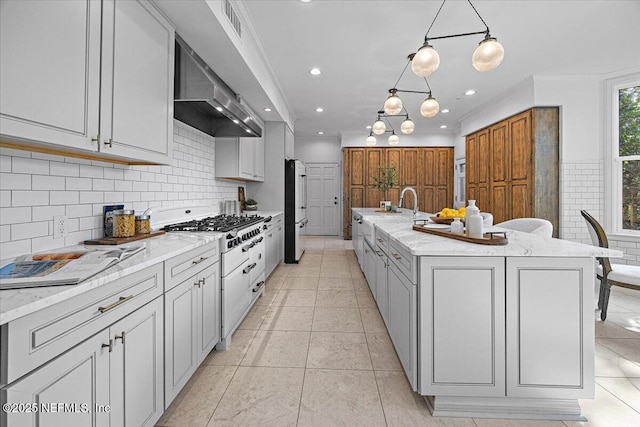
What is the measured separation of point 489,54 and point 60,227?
2.76 meters

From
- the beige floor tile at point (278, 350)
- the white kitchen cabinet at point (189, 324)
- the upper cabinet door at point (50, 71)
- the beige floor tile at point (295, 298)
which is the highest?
the upper cabinet door at point (50, 71)

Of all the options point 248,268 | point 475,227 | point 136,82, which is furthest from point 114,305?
point 475,227

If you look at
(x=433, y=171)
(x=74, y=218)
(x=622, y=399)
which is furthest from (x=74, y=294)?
(x=433, y=171)

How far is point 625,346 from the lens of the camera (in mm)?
2416

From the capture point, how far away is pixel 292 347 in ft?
7.87

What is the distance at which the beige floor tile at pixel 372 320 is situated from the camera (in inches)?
107

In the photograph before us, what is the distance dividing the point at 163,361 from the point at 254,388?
0.63 m

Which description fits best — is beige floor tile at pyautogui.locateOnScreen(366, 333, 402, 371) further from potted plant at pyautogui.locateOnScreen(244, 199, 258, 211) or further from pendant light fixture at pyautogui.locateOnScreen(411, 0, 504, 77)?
potted plant at pyautogui.locateOnScreen(244, 199, 258, 211)

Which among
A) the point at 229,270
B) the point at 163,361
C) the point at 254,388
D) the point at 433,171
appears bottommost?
the point at 254,388

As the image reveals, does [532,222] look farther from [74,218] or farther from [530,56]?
[74,218]

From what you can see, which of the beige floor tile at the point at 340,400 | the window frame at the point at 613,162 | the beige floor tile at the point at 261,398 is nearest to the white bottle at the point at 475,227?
the beige floor tile at the point at 340,400

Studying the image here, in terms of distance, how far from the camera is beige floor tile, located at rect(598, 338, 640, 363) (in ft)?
7.43

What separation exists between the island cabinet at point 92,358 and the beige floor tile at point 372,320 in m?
1.76

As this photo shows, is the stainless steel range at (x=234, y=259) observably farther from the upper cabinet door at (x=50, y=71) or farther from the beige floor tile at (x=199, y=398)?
the upper cabinet door at (x=50, y=71)
